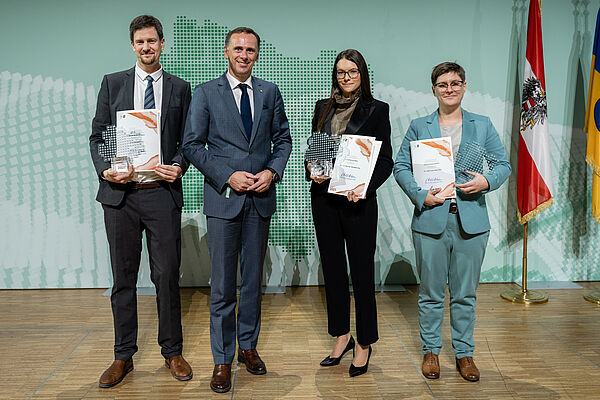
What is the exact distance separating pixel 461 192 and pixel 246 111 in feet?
4.01

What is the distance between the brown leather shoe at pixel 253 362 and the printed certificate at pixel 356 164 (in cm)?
105

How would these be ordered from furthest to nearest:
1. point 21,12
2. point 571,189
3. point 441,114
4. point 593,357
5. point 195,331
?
point 571,189
point 21,12
point 195,331
point 593,357
point 441,114

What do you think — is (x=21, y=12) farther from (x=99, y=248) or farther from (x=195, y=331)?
(x=195, y=331)

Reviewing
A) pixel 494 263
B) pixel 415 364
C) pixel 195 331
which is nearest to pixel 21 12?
pixel 195 331

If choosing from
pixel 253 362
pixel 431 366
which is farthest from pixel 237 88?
pixel 431 366

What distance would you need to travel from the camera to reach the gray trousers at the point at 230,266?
106 inches

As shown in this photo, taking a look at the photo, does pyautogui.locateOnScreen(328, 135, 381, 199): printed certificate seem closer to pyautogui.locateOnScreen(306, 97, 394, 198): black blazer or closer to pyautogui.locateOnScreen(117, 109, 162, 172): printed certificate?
pyautogui.locateOnScreen(306, 97, 394, 198): black blazer

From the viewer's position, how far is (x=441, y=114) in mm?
2857

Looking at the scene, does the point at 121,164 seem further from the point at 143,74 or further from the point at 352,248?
the point at 352,248

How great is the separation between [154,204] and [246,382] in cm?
107

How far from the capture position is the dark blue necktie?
269 cm

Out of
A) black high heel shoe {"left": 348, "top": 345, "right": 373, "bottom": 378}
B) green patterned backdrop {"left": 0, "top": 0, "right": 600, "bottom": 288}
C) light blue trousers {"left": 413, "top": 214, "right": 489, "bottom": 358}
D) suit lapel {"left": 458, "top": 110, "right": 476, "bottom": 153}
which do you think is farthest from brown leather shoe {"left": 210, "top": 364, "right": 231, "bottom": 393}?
green patterned backdrop {"left": 0, "top": 0, "right": 600, "bottom": 288}

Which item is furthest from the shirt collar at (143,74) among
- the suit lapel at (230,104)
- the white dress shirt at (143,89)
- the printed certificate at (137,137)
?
the suit lapel at (230,104)

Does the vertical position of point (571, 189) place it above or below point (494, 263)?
above
